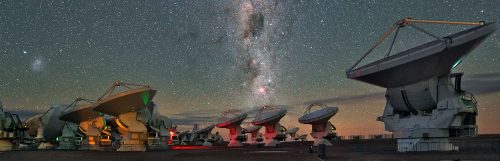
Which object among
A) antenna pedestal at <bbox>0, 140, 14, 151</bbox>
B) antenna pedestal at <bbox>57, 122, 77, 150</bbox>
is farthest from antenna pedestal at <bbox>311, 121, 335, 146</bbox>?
antenna pedestal at <bbox>0, 140, 14, 151</bbox>

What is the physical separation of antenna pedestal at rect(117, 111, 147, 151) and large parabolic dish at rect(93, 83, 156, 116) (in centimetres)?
263

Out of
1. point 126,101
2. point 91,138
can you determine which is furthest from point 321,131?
point 91,138

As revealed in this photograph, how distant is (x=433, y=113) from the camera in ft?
133

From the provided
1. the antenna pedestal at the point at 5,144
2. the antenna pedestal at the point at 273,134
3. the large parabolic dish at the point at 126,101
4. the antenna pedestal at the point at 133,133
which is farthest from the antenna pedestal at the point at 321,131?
the antenna pedestal at the point at 5,144

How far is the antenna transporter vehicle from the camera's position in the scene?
38094 millimetres

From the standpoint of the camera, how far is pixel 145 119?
60.1 metres

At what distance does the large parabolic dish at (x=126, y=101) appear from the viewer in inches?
2061

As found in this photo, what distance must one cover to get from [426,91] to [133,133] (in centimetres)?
3751

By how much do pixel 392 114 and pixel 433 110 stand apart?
4.60 m

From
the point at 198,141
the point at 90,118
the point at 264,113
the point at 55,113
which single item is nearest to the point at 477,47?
the point at 264,113

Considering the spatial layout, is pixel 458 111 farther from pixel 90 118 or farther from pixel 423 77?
pixel 90 118

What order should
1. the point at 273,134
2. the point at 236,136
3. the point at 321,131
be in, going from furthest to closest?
1. the point at 236,136
2. the point at 273,134
3. the point at 321,131

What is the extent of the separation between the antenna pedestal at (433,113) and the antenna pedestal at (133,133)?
3304cm

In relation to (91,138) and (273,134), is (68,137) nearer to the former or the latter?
(91,138)
